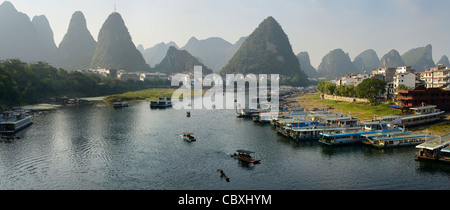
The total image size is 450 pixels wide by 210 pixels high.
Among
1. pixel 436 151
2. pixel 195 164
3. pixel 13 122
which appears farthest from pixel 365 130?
pixel 13 122

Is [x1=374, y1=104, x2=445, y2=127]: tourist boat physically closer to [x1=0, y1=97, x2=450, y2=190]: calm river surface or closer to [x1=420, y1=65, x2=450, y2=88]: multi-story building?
[x1=0, y1=97, x2=450, y2=190]: calm river surface

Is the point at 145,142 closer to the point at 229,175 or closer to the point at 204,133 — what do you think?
the point at 204,133

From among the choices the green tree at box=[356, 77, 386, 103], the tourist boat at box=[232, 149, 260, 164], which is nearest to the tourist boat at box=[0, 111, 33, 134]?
the tourist boat at box=[232, 149, 260, 164]

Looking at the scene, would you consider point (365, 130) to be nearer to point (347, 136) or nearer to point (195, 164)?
point (347, 136)

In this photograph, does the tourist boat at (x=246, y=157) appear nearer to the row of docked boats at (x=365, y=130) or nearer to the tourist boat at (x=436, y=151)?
the row of docked boats at (x=365, y=130)

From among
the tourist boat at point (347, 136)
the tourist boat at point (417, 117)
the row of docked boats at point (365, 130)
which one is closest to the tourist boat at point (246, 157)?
the row of docked boats at point (365, 130)
